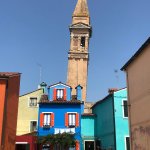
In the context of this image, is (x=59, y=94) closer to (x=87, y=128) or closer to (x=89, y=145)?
(x=87, y=128)

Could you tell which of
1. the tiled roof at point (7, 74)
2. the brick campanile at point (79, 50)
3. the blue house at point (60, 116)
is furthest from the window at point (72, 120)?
the brick campanile at point (79, 50)

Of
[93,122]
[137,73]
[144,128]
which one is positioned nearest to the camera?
[144,128]

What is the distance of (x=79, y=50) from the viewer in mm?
60969

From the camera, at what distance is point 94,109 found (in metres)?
37.8

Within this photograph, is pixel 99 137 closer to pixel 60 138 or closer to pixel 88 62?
pixel 60 138

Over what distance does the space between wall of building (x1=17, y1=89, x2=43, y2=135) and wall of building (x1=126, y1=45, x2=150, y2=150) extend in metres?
19.9

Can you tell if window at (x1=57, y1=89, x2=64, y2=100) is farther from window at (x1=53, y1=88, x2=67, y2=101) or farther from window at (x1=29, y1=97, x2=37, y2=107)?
window at (x1=29, y1=97, x2=37, y2=107)

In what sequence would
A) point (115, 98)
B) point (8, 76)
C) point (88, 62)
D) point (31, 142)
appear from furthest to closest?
point (88, 62), point (31, 142), point (115, 98), point (8, 76)

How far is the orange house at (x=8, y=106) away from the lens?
2095 cm

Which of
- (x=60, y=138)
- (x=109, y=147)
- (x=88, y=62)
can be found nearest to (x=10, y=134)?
(x=60, y=138)

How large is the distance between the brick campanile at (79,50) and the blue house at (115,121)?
22550 mm

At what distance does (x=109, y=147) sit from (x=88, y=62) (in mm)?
31463

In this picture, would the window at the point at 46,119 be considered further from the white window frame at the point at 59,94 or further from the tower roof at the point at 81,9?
the tower roof at the point at 81,9

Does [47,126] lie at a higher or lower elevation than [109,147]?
higher
